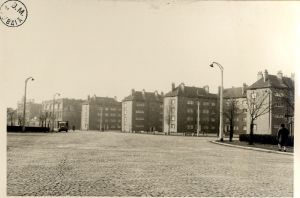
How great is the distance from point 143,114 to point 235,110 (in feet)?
8.17

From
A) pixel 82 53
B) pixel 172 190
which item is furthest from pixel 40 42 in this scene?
pixel 172 190

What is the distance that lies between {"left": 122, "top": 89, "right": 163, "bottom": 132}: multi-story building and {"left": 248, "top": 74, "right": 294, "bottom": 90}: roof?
1.95 metres

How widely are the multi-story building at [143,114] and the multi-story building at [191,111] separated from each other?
245 mm

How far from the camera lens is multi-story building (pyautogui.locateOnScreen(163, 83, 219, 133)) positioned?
821cm

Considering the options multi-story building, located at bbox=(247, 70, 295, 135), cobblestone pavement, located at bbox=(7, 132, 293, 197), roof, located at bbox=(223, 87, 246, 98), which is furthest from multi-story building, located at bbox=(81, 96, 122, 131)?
multi-story building, located at bbox=(247, 70, 295, 135)

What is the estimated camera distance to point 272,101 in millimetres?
8633

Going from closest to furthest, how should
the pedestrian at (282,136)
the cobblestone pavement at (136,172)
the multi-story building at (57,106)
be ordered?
the cobblestone pavement at (136,172)
the multi-story building at (57,106)
the pedestrian at (282,136)

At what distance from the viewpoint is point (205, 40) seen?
6797 mm

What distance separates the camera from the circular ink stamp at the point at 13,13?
20.7ft

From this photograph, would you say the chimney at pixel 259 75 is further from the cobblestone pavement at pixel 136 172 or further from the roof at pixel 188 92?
the cobblestone pavement at pixel 136 172

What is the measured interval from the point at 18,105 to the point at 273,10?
14.9ft

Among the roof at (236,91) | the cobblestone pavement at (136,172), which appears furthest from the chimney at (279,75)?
the cobblestone pavement at (136,172)

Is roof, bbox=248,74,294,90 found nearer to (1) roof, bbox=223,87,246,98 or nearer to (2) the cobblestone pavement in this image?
(1) roof, bbox=223,87,246,98

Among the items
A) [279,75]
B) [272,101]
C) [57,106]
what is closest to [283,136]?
[272,101]
